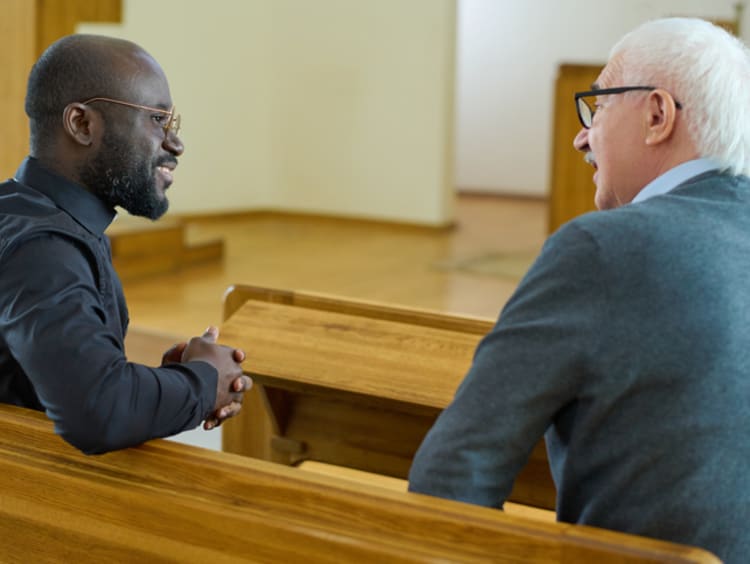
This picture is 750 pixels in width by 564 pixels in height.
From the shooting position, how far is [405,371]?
255cm

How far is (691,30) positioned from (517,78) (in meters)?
9.74

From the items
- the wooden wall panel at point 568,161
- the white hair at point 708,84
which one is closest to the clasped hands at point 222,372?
the white hair at point 708,84

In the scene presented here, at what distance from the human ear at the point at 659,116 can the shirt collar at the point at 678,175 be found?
0.05 meters

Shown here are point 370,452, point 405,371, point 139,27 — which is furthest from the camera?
point 139,27

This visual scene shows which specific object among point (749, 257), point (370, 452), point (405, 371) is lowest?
point (370, 452)

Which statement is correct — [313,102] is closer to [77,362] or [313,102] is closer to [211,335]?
[211,335]

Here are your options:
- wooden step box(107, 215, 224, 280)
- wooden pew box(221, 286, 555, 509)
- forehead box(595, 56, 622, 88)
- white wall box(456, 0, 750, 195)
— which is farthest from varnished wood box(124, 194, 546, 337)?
forehead box(595, 56, 622, 88)

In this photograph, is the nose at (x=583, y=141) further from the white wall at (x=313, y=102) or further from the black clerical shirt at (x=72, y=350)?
the white wall at (x=313, y=102)

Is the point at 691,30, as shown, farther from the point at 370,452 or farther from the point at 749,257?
the point at 370,452

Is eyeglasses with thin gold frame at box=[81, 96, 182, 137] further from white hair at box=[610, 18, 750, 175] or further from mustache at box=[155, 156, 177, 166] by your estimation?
white hair at box=[610, 18, 750, 175]

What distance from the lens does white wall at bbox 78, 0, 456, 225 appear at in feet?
28.2

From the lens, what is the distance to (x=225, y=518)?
1457 mm

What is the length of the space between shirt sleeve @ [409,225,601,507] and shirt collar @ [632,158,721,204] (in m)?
0.22

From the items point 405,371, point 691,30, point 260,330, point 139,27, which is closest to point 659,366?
point 691,30
